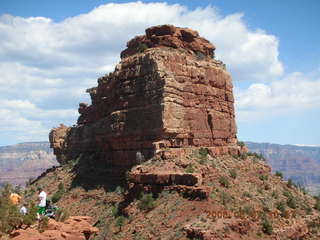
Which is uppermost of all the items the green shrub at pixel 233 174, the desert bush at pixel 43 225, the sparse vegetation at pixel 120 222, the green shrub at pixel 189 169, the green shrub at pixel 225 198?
the green shrub at pixel 189 169

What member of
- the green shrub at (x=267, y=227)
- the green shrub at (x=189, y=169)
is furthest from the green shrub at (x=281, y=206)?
the green shrub at (x=189, y=169)

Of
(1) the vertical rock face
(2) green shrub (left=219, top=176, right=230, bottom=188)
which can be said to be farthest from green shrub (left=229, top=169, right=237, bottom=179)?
(1) the vertical rock face

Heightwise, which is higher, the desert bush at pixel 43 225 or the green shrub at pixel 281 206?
the desert bush at pixel 43 225

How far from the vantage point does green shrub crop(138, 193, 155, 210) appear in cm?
3567

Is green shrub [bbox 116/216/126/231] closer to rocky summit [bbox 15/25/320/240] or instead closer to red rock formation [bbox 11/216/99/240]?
rocky summit [bbox 15/25/320/240]

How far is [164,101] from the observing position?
40375 millimetres

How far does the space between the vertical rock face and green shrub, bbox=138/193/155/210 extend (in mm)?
5741

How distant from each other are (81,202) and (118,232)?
35.9ft

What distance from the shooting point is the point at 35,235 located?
75.6 feet

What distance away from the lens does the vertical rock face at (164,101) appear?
136 feet

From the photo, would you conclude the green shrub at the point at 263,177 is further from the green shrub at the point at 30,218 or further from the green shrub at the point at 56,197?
the green shrub at the point at 30,218

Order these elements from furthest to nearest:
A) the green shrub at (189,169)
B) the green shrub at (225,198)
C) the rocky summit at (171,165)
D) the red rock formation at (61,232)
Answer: the green shrub at (189,169) < the green shrub at (225,198) < the rocky summit at (171,165) < the red rock formation at (61,232)

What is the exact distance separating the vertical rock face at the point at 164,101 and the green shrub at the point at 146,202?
5.74 m

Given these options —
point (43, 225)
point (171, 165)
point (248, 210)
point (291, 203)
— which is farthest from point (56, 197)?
point (291, 203)
